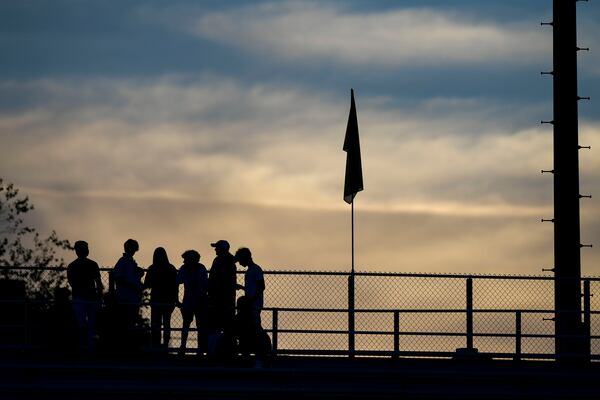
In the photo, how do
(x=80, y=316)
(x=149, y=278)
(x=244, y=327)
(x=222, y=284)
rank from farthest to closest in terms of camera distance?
1. (x=149, y=278)
2. (x=80, y=316)
3. (x=222, y=284)
4. (x=244, y=327)

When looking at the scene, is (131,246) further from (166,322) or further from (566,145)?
(566,145)

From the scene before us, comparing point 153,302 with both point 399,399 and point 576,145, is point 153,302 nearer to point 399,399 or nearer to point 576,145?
point 399,399

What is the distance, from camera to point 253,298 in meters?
23.2

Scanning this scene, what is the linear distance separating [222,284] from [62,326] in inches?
98.6

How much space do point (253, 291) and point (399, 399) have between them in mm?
4004

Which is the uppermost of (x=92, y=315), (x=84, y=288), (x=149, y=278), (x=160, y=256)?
(x=160, y=256)

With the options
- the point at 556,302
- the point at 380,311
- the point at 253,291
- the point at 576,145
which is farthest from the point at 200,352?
the point at 576,145

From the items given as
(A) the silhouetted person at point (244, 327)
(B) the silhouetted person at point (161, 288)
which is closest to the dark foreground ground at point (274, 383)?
(A) the silhouetted person at point (244, 327)

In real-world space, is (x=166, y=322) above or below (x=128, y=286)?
below

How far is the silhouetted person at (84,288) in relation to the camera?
24.5 m

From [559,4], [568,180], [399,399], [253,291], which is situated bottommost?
[399,399]

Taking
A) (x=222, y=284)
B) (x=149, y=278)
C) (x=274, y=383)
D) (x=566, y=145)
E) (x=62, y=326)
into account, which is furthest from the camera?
(x=566, y=145)

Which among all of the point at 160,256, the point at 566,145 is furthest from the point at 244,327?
the point at 566,145

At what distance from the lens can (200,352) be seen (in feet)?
78.3
